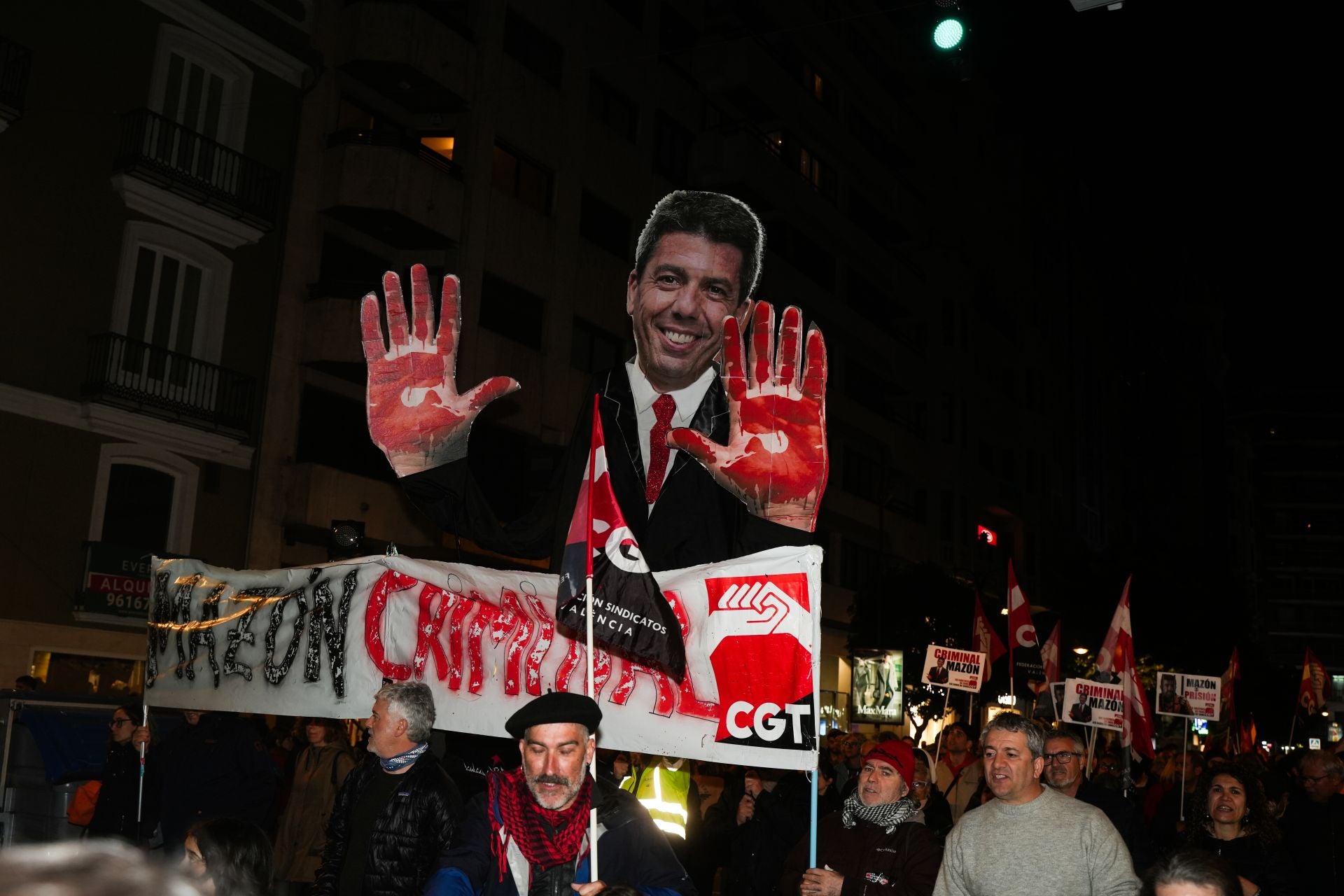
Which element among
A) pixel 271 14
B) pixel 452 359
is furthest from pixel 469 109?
pixel 452 359

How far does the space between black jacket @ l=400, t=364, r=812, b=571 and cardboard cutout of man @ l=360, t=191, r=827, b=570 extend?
0.01 m

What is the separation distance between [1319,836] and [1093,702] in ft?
23.5

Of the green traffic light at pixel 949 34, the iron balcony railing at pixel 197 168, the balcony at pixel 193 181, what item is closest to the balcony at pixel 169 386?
the balcony at pixel 193 181

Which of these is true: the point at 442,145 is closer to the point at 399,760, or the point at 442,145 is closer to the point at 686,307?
the point at 686,307

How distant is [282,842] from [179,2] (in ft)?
57.0

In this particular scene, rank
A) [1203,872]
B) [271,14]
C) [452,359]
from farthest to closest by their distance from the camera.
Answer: [271,14], [452,359], [1203,872]

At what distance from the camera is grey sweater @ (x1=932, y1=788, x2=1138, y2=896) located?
6.06m

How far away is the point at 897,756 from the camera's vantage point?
23.9 feet

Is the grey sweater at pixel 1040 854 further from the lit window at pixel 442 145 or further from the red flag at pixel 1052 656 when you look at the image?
the lit window at pixel 442 145

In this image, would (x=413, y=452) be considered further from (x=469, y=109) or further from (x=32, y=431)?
(x=469, y=109)

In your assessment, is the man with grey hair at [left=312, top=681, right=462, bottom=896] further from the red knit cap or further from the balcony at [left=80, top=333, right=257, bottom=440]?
the balcony at [left=80, top=333, right=257, bottom=440]

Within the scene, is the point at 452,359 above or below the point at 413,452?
above

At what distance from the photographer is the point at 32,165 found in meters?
20.6

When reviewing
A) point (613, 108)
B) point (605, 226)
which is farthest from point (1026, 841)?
point (613, 108)
